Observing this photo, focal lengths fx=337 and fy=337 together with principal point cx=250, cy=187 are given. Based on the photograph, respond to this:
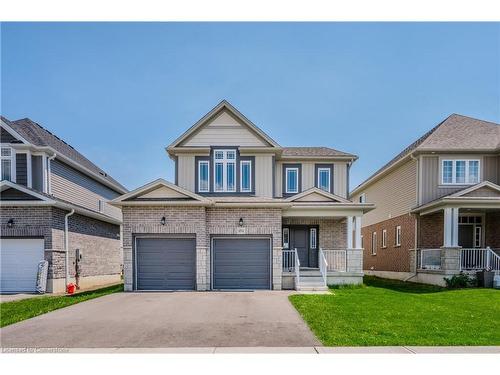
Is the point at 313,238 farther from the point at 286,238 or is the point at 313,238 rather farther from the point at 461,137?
the point at 461,137

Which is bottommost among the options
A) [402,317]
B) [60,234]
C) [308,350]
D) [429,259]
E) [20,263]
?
[429,259]

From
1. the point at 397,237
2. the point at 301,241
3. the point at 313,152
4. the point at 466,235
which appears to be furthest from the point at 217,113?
the point at 466,235

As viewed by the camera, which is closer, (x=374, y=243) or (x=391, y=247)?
(x=391, y=247)

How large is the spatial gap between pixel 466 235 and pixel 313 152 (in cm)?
897

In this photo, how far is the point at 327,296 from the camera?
462 inches

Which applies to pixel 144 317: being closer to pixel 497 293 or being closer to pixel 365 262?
pixel 497 293

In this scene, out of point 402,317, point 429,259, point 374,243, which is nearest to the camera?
point 402,317

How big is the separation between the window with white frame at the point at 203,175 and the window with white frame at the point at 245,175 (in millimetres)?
1607

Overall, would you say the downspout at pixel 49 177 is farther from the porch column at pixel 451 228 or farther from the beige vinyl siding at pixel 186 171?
the porch column at pixel 451 228

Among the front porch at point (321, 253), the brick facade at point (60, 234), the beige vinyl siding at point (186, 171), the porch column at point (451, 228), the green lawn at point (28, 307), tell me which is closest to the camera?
the green lawn at point (28, 307)

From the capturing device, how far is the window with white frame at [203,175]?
15.9 meters

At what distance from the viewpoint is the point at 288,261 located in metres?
15.3

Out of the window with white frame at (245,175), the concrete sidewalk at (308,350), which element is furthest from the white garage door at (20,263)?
the concrete sidewalk at (308,350)

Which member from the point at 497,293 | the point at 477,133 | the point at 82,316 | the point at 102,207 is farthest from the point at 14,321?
the point at 477,133
